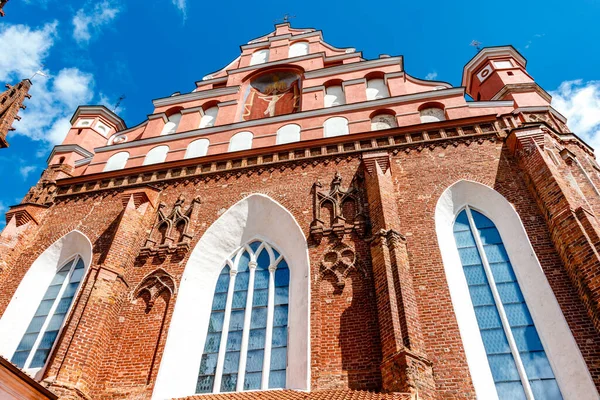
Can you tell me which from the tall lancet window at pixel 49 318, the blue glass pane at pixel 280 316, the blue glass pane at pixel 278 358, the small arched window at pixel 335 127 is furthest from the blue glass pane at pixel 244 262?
the small arched window at pixel 335 127

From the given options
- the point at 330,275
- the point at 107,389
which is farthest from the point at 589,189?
the point at 107,389

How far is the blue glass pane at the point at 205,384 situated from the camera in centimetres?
846

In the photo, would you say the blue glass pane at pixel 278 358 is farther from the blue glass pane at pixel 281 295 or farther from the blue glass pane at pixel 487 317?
the blue glass pane at pixel 487 317

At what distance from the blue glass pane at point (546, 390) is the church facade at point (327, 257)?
38 mm

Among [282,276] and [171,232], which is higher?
[171,232]

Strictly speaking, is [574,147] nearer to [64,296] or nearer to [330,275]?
[330,275]

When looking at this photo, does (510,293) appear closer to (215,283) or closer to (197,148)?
(215,283)

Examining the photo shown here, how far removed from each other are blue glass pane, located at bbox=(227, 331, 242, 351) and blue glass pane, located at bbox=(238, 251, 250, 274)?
5.24 feet

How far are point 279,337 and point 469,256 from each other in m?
4.21

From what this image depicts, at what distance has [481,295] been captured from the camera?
844cm

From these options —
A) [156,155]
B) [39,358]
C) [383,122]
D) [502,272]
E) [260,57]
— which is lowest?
[39,358]

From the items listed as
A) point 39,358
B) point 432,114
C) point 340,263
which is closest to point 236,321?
point 340,263

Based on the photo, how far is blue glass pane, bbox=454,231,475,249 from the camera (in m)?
9.31

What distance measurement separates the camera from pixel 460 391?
6.90 meters
